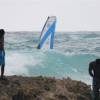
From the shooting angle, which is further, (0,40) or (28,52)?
(28,52)

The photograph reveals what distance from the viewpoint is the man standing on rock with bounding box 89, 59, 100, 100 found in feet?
39.0

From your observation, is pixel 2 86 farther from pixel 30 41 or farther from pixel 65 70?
pixel 30 41

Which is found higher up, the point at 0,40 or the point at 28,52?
the point at 0,40

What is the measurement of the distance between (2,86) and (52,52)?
21.0 m

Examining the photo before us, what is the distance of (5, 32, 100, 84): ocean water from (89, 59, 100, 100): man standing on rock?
8.71 m

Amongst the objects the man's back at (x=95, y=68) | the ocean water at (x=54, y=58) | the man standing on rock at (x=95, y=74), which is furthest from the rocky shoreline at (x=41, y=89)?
the ocean water at (x=54, y=58)

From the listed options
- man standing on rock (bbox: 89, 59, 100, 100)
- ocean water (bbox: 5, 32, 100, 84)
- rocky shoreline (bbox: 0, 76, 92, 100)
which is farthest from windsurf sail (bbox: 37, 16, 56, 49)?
ocean water (bbox: 5, 32, 100, 84)

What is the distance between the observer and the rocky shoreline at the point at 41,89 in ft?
39.1

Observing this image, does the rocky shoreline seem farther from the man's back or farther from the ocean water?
the ocean water

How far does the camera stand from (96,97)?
39.9 feet

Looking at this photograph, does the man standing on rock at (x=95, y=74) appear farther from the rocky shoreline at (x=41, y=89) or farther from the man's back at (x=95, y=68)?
the rocky shoreline at (x=41, y=89)

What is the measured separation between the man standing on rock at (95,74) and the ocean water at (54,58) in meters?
8.71

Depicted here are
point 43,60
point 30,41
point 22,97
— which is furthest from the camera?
point 30,41

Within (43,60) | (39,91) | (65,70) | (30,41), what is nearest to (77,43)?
(30,41)
